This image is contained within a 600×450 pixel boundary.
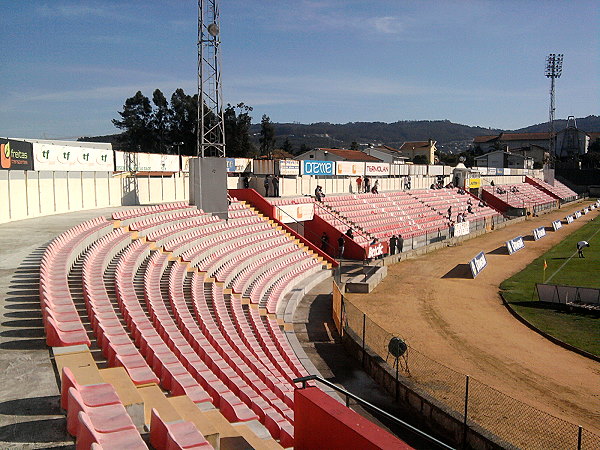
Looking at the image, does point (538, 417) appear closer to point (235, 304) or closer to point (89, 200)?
point (235, 304)

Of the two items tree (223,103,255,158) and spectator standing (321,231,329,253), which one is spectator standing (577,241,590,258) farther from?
tree (223,103,255,158)

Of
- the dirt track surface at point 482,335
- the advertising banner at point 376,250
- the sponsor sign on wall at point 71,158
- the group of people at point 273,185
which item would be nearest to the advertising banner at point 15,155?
the sponsor sign on wall at point 71,158

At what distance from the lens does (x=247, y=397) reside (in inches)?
336

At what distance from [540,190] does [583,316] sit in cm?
6758

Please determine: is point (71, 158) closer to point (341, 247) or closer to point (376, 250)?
point (341, 247)

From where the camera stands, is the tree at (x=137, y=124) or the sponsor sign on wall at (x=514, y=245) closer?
the sponsor sign on wall at (x=514, y=245)

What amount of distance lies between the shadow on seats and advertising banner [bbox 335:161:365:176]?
45.8 ft

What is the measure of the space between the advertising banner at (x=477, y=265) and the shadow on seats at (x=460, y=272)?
32 centimetres

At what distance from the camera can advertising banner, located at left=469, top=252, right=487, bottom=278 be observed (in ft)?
88.6

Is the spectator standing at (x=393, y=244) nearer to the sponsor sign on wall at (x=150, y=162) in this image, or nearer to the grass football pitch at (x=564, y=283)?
the grass football pitch at (x=564, y=283)

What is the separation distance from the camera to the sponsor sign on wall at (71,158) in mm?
19844

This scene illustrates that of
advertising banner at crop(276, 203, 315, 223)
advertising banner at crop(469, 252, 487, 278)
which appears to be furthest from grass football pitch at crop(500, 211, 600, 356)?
advertising banner at crop(276, 203, 315, 223)

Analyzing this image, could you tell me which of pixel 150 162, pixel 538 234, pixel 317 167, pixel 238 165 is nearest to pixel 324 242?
pixel 238 165

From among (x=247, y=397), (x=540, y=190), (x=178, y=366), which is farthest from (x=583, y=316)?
(x=540, y=190)
